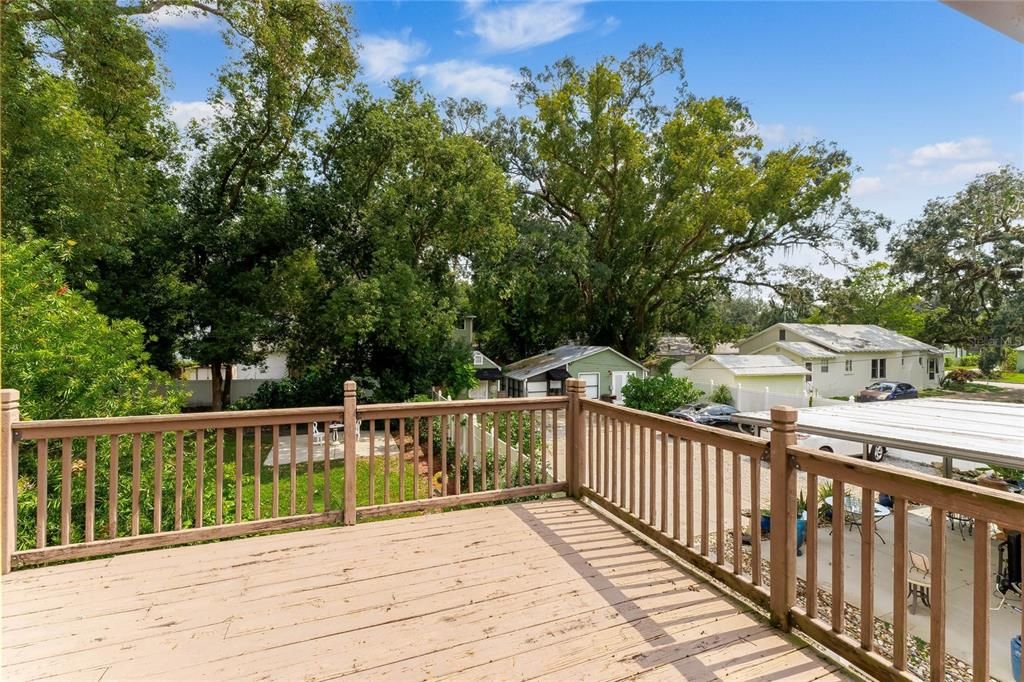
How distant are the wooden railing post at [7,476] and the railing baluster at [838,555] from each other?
391cm

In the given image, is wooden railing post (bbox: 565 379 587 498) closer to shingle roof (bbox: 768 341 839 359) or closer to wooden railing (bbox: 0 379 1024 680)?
wooden railing (bbox: 0 379 1024 680)

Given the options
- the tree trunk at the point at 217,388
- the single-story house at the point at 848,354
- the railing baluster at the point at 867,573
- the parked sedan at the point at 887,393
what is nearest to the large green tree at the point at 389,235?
the tree trunk at the point at 217,388

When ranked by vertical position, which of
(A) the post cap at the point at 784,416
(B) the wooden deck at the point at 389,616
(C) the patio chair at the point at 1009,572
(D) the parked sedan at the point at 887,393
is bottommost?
(C) the patio chair at the point at 1009,572

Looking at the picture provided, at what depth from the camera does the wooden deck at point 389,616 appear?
1.86 metres

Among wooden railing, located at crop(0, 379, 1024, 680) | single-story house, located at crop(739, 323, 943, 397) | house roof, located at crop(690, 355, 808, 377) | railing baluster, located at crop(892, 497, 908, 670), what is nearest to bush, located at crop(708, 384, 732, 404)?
house roof, located at crop(690, 355, 808, 377)

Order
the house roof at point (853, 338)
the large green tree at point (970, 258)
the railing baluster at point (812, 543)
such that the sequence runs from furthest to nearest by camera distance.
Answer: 1. the large green tree at point (970, 258)
2. the house roof at point (853, 338)
3. the railing baluster at point (812, 543)

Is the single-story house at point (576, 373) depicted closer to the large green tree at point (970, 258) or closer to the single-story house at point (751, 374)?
the single-story house at point (751, 374)

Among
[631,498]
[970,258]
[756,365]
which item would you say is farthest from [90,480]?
[970,258]

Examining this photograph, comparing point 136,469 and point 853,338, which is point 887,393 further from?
point 136,469

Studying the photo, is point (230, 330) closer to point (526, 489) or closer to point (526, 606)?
point (526, 489)

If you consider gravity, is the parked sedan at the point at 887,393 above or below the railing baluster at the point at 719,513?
below

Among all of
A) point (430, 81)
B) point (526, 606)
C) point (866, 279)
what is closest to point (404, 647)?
point (526, 606)

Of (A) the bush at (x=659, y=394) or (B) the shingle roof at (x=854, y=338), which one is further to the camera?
(B) the shingle roof at (x=854, y=338)

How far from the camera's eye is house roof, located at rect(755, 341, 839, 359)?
1941cm
